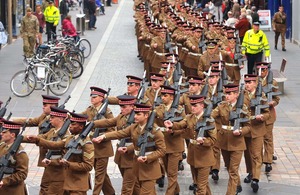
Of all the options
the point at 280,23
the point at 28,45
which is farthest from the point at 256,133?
the point at 280,23

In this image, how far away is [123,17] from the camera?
1886 inches

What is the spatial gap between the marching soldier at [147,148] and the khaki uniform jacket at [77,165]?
2.19 feet

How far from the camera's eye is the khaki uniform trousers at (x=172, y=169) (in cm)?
1380

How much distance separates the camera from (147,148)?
1250 cm

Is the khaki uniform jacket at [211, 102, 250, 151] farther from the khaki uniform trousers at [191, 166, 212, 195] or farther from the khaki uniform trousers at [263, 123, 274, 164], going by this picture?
the khaki uniform trousers at [263, 123, 274, 164]

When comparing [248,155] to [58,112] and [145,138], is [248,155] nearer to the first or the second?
[145,138]

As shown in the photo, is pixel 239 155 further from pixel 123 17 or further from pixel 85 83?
pixel 123 17

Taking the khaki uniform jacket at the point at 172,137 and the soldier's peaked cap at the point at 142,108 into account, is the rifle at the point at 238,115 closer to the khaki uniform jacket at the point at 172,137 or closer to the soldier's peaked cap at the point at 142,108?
the khaki uniform jacket at the point at 172,137

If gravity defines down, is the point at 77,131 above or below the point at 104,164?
above

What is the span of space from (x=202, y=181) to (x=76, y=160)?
230cm

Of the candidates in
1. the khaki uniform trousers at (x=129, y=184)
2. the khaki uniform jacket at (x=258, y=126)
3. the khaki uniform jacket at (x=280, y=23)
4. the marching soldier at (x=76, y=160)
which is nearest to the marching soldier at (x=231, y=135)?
the khaki uniform jacket at (x=258, y=126)

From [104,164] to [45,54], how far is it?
38.3 ft

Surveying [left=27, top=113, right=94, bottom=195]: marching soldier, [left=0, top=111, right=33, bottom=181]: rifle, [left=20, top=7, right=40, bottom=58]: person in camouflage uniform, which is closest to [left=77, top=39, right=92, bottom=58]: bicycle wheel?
[left=20, top=7, right=40, bottom=58]: person in camouflage uniform

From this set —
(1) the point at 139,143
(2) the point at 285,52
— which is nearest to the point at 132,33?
(2) the point at 285,52
